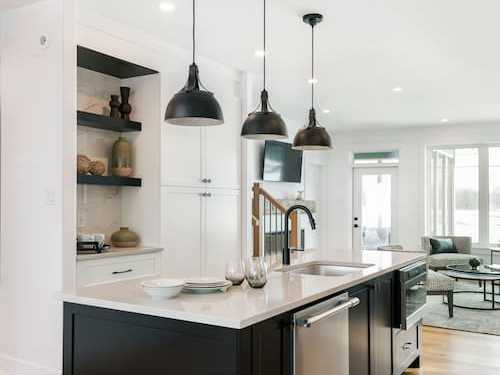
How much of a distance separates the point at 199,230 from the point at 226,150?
3.02ft

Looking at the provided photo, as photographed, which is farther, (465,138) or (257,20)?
(465,138)

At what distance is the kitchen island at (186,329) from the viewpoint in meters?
1.74

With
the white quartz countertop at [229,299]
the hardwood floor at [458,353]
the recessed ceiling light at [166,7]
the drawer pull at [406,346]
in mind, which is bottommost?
the hardwood floor at [458,353]

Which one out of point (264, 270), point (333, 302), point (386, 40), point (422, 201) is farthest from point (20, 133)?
point (422, 201)

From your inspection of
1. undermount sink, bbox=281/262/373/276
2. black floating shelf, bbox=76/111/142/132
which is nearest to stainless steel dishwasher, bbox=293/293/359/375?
undermount sink, bbox=281/262/373/276

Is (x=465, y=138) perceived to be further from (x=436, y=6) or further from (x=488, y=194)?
(x=436, y=6)

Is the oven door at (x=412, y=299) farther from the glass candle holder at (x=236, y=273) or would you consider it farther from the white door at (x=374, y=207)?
the white door at (x=374, y=207)

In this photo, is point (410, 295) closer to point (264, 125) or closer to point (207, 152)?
point (264, 125)

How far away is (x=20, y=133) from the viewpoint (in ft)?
11.6

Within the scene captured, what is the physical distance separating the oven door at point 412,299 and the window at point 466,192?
5.88 m

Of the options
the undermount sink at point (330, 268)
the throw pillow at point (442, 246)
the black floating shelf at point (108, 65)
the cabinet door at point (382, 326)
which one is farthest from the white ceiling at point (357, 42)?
the throw pillow at point (442, 246)

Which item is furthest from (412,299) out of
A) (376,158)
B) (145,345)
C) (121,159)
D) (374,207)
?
(376,158)

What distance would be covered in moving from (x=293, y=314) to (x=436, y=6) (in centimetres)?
262

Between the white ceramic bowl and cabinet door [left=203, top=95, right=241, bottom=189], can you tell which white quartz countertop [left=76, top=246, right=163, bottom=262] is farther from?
the white ceramic bowl
